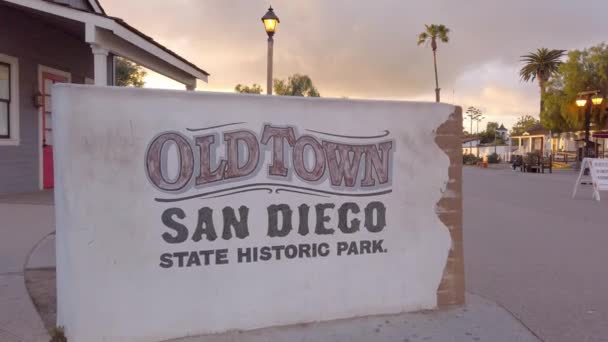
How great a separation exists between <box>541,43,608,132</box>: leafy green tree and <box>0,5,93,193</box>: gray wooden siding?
3448 cm

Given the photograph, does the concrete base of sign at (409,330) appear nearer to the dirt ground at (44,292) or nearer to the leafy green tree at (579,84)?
the dirt ground at (44,292)

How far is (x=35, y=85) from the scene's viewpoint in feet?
37.1

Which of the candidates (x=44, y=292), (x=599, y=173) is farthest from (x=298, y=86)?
(x=44, y=292)

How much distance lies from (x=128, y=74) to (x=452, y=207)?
27.2 metres

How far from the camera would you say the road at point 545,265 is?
459 cm

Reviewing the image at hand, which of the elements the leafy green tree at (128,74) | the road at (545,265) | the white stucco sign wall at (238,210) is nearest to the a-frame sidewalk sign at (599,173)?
the road at (545,265)

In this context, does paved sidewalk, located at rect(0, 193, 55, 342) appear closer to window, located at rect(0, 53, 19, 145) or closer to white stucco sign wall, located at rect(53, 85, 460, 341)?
white stucco sign wall, located at rect(53, 85, 460, 341)

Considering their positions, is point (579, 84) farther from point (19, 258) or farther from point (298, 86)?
point (19, 258)

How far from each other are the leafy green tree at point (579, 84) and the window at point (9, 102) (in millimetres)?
35289

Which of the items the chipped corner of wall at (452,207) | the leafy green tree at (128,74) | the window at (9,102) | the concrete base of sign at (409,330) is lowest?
the concrete base of sign at (409,330)

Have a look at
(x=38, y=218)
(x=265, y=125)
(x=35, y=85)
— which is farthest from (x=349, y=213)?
(x=35, y=85)

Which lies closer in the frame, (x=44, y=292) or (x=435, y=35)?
(x=44, y=292)

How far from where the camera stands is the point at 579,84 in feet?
119

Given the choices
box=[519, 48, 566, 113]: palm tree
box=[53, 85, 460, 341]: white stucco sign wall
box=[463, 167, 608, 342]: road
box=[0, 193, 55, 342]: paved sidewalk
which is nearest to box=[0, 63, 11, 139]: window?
box=[0, 193, 55, 342]: paved sidewalk
